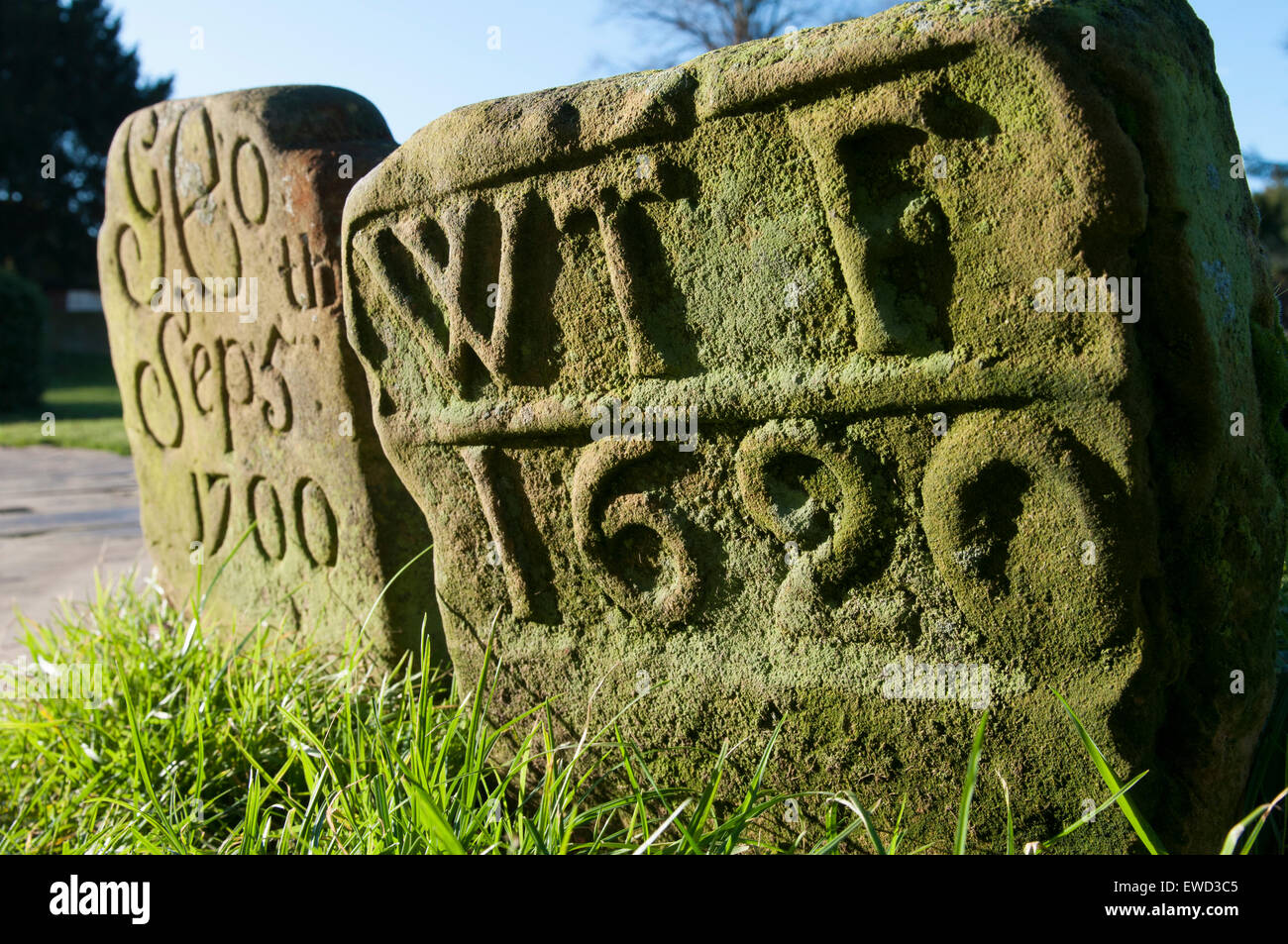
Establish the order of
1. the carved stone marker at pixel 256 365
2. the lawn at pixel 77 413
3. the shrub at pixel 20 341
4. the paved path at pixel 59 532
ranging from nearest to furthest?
the carved stone marker at pixel 256 365 → the paved path at pixel 59 532 → the lawn at pixel 77 413 → the shrub at pixel 20 341

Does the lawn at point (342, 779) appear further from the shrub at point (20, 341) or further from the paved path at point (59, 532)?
the shrub at point (20, 341)

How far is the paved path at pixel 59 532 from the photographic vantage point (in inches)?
148

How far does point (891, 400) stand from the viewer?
152 centimetres

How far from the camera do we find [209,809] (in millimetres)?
2064

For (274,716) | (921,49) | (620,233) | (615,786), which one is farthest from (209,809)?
(921,49)

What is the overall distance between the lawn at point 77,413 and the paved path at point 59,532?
127 cm

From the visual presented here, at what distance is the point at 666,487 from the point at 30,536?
428 cm

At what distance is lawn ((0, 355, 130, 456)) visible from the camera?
30.9 ft

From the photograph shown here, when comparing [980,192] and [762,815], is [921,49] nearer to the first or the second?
[980,192]

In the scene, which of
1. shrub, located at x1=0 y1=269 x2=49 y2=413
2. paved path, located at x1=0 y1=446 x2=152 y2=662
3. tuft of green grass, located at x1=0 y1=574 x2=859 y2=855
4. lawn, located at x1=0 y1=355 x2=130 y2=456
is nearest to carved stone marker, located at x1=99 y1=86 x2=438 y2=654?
tuft of green grass, located at x1=0 y1=574 x2=859 y2=855

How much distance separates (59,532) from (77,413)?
8.73m

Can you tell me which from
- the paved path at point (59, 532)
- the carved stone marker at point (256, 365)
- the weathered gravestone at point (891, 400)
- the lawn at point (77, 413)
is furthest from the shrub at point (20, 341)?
the weathered gravestone at point (891, 400)
